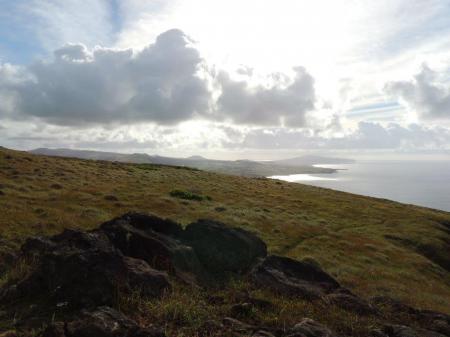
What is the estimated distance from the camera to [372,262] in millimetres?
33406

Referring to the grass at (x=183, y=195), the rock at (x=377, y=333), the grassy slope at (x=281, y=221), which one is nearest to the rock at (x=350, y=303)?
the rock at (x=377, y=333)

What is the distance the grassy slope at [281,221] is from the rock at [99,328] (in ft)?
44.2

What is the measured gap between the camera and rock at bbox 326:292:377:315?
1316 centimetres

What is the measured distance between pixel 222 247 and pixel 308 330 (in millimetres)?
7928

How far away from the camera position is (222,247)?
17438 mm

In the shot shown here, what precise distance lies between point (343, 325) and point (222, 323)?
14.2ft

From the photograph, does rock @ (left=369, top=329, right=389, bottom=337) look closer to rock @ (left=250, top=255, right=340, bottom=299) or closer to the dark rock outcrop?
the dark rock outcrop

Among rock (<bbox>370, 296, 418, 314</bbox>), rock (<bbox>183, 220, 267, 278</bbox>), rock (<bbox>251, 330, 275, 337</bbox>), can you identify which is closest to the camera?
rock (<bbox>251, 330, 275, 337</bbox>)

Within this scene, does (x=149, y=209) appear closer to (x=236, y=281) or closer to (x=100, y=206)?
(x=100, y=206)

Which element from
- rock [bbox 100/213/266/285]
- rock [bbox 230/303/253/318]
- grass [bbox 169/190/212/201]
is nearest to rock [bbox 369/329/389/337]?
rock [bbox 230/303/253/318]

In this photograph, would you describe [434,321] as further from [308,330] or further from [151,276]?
[151,276]

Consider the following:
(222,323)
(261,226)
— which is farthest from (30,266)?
(261,226)

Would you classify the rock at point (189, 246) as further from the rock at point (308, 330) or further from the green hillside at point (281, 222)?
the rock at point (308, 330)

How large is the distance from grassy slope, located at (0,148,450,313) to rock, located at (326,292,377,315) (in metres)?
8.49
